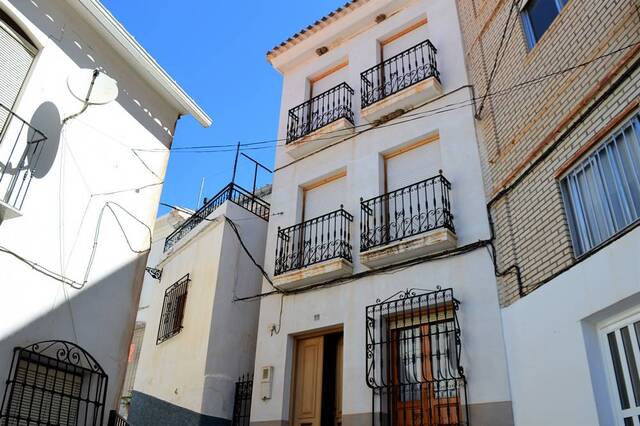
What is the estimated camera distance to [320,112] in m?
11.2

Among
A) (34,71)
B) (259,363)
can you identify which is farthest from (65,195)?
(259,363)

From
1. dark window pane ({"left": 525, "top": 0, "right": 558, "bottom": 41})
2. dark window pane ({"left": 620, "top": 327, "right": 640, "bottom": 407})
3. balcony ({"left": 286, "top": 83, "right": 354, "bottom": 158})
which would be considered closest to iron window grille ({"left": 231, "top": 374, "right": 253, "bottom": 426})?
balcony ({"left": 286, "top": 83, "right": 354, "bottom": 158})

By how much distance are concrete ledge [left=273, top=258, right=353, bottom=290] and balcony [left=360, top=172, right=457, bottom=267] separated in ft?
1.28

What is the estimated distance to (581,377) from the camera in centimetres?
530

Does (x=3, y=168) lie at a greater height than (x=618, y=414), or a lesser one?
greater

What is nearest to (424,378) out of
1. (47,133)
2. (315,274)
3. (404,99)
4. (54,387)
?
(315,274)

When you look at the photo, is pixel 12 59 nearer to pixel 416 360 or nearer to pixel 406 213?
pixel 406 213

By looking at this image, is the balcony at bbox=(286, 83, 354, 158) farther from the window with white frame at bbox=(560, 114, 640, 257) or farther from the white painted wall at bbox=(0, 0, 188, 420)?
the window with white frame at bbox=(560, 114, 640, 257)

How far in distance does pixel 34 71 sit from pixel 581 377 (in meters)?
7.12

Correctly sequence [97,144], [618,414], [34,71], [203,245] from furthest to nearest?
[203,245]
[97,144]
[34,71]
[618,414]

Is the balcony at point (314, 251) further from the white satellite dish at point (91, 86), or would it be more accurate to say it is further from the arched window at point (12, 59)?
the arched window at point (12, 59)

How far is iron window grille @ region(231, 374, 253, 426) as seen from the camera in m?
9.25

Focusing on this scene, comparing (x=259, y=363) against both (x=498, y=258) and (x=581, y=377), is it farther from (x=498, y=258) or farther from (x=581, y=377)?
(x=581, y=377)

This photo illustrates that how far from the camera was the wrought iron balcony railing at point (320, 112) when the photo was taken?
10.6 m
